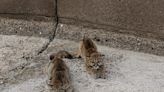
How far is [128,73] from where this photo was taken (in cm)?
521

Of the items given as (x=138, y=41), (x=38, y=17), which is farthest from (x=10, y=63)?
(x=138, y=41)

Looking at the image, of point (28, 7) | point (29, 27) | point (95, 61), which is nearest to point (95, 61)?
point (95, 61)

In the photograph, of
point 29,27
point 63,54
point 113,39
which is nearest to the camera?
point 63,54

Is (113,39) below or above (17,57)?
above

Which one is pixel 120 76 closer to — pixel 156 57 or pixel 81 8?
pixel 156 57

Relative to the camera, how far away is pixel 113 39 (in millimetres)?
5902

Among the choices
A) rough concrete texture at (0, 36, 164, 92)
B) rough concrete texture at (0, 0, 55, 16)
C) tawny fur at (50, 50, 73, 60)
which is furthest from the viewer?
rough concrete texture at (0, 0, 55, 16)

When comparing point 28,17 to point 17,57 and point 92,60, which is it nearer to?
point 17,57

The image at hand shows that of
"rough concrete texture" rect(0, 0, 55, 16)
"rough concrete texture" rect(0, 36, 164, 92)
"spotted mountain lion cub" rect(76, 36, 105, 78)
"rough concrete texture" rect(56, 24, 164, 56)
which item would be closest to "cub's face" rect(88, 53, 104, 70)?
"spotted mountain lion cub" rect(76, 36, 105, 78)

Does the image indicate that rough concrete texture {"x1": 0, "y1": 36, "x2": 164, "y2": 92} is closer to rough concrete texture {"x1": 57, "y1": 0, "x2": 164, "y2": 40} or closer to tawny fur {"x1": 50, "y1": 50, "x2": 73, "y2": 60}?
tawny fur {"x1": 50, "y1": 50, "x2": 73, "y2": 60}

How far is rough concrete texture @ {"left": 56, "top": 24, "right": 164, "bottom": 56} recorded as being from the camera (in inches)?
225

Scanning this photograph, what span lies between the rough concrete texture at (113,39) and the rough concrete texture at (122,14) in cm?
8

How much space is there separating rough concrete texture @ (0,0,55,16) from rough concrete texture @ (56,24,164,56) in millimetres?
274

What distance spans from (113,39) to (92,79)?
98cm
